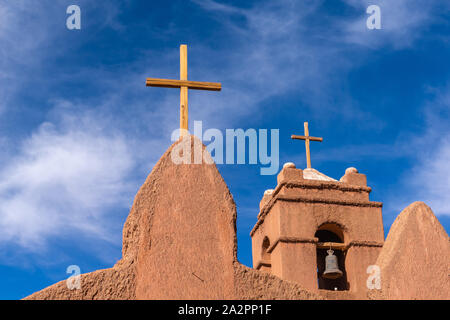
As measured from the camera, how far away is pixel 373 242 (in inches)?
551

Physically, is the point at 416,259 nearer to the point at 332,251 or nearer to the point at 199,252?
the point at 199,252

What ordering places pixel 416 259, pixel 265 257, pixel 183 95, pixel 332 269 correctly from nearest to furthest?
pixel 416 259, pixel 183 95, pixel 332 269, pixel 265 257

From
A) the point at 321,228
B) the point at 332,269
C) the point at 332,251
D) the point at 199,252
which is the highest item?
the point at 321,228

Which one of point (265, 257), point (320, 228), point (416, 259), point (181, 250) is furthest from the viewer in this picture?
point (265, 257)

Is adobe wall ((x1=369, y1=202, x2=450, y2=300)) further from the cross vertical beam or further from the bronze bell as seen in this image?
the bronze bell

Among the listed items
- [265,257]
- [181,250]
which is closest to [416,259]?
[181,250]

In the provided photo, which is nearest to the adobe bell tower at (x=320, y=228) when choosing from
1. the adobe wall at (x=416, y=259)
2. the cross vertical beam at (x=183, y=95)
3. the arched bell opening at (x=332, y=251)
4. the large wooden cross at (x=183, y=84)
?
the arched bell opening at (x=332, y=251)

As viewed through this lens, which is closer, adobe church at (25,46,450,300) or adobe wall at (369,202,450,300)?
adobe church at (25,46,450,300)

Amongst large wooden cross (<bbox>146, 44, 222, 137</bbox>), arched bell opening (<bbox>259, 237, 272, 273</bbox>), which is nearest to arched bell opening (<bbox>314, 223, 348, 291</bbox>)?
arched bell opening (<bbox>259, 237, 272, 273</bbox>)

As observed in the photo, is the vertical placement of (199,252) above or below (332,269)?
below

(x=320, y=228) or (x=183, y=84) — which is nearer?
(x=183, y=84)

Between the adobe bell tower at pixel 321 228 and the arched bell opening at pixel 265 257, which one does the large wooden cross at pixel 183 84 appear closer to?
the adobe bell tower at pixel 321 228

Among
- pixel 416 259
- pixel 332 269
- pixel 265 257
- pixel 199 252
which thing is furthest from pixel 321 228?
pixel 199 252
